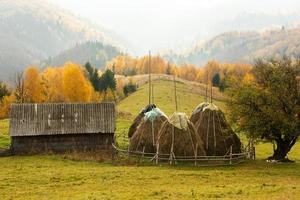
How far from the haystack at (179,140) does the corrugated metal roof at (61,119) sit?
6.65m

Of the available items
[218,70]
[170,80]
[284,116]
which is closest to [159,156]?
[284,116]

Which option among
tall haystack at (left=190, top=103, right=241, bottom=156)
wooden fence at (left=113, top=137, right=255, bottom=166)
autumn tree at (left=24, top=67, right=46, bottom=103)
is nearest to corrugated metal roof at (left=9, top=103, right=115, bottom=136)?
wooden fence at (left=113, top=137, right=255, bottom=166)

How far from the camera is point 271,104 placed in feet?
119

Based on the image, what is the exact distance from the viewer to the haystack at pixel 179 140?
122 feet

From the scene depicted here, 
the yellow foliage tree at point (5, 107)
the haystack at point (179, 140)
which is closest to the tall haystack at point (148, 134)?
the haystack at point (179, 140)

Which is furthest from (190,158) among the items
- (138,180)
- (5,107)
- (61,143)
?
(5,107)

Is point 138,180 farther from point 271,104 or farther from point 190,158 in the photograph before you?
point 271,104

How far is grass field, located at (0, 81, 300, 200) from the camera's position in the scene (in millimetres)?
24766

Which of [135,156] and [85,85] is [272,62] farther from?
[85,85]

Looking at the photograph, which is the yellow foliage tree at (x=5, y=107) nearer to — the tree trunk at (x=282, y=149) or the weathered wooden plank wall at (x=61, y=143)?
the weathered wooden plank wall at (x=61, y=143)

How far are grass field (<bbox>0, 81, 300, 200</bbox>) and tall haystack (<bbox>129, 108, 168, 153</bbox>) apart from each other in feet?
15.4

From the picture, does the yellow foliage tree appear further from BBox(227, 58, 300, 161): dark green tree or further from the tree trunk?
the tree trunk

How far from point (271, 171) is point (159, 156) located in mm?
9505

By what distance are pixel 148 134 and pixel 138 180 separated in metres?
12.2
